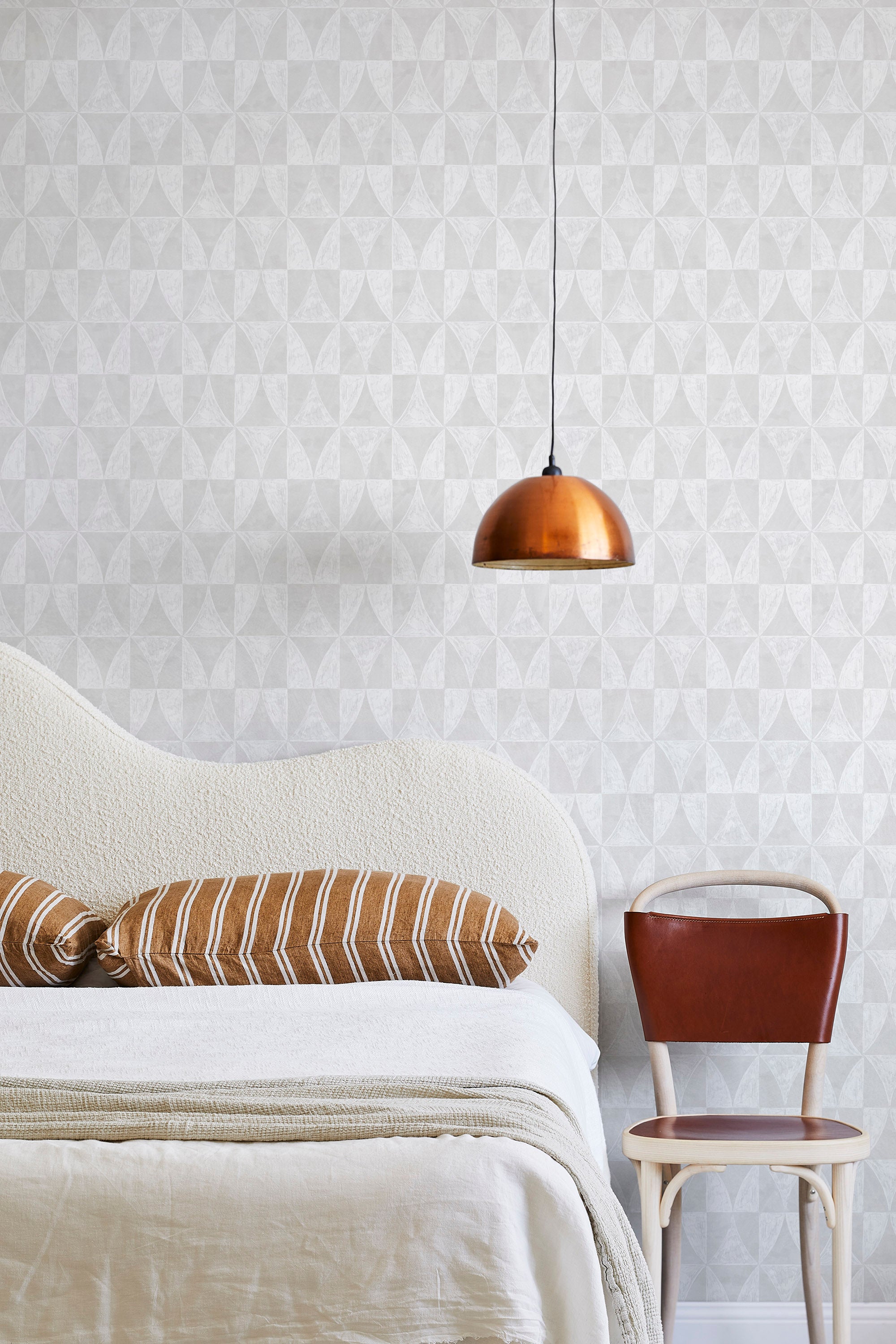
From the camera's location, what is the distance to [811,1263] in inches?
88.7

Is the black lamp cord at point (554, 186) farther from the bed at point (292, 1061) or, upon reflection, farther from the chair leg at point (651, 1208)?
the chair leg at point (651, 1208)

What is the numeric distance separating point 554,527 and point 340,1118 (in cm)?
109

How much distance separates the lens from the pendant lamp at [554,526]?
Result: 6.56 feet

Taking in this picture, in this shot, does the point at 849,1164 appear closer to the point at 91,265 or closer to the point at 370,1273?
the point at 370,1273

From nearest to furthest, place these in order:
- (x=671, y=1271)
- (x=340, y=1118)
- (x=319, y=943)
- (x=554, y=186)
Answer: (x=340, y=1118) < (x=319, y=943) < (x=671, y=1271) < (x=554, y=186)

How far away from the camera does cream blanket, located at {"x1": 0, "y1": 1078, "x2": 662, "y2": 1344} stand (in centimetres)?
121

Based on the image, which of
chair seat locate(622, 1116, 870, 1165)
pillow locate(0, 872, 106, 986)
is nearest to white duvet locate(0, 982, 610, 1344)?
chair seat locate(622, 1116, 870, 1165)

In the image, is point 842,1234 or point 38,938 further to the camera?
point 38,938

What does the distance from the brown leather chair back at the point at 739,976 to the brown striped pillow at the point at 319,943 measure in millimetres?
340

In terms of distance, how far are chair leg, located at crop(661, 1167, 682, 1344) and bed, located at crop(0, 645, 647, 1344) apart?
35cm

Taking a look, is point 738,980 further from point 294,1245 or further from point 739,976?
point 294,1245

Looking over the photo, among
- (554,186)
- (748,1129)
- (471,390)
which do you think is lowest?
(748,1129)

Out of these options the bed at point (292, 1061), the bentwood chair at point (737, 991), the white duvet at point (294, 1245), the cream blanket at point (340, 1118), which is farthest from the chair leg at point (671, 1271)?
the white duvet at point (294, 1245)

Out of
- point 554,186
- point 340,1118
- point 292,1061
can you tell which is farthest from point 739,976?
point 554,186
